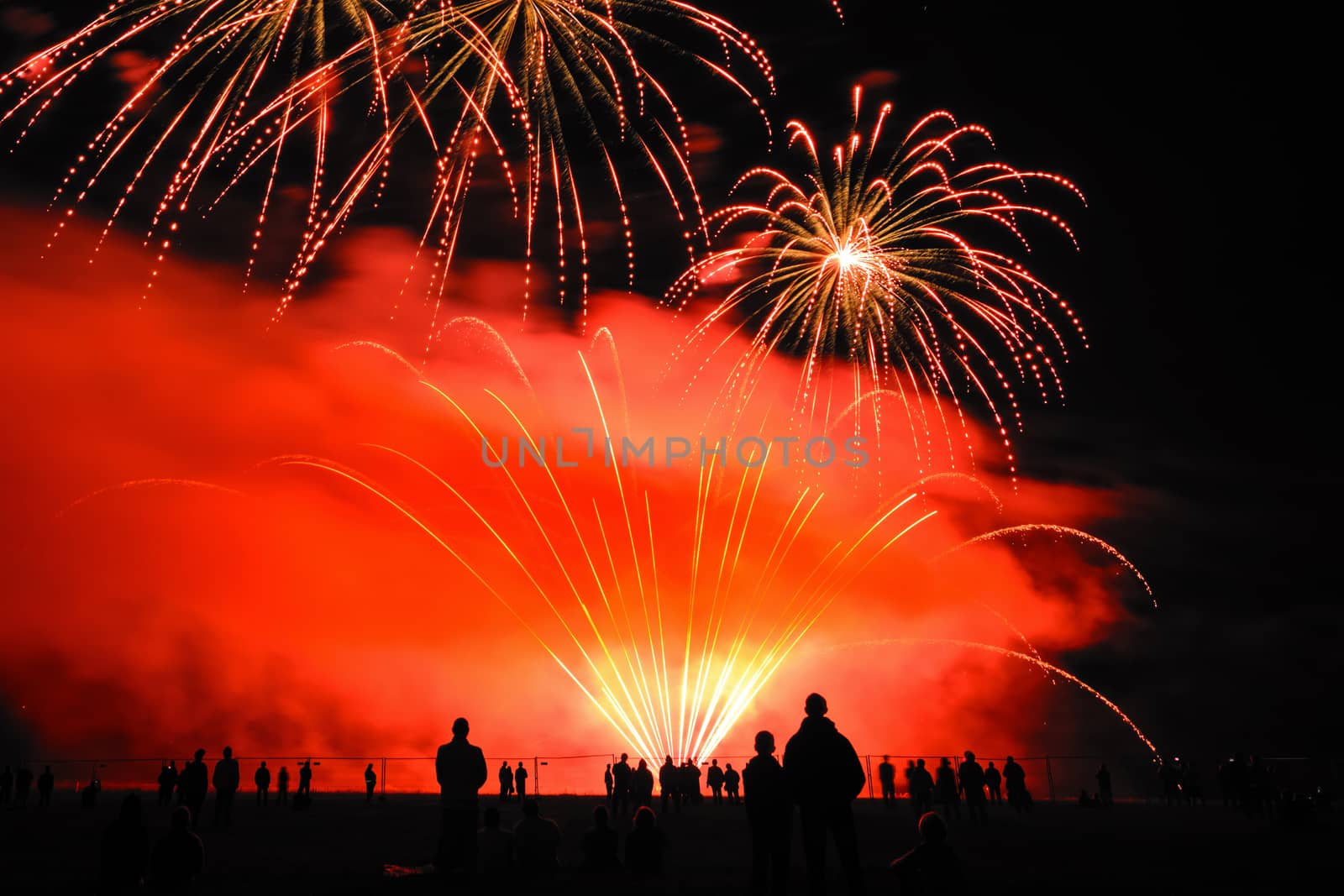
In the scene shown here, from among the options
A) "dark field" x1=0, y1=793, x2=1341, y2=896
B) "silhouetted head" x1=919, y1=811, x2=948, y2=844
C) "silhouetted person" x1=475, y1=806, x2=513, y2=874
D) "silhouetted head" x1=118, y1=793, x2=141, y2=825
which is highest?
"silhouetted head" x1=118, y1=793, x2=141, y2=825

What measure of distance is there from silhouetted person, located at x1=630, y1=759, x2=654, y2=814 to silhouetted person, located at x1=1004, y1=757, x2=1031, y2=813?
10528 mm

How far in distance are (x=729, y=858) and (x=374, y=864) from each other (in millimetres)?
5653

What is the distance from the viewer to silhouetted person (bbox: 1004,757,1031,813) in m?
27.0

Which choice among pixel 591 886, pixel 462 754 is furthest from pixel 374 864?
pixel 591 886

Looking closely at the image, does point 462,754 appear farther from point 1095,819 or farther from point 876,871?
point 1095,819

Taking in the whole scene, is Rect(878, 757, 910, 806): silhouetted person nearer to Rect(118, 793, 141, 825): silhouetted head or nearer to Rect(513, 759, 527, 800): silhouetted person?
Rect(513, 759, 527, 800): silhouetted person

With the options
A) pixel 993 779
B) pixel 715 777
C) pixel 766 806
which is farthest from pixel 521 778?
pixel 766 806

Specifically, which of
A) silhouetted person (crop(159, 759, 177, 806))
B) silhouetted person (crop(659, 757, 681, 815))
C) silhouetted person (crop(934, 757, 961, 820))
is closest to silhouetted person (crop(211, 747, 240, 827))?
silhouetted person (crop(159, 759, 177, 806))

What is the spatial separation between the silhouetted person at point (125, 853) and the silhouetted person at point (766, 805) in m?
6.82

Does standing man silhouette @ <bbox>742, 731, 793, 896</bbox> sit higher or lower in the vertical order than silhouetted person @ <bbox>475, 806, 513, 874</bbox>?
higher

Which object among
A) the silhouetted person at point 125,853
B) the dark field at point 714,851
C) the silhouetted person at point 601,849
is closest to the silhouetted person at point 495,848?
the dark field at point 714,851

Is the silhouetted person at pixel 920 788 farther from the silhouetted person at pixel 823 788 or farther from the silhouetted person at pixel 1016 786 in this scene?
the silhouetted person at pixel 823 788

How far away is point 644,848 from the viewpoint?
12172mm

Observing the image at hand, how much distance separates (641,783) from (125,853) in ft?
59.3
